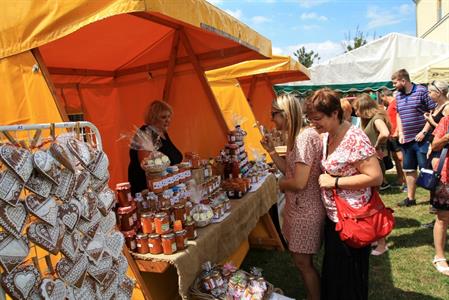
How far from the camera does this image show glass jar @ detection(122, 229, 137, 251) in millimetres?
2348

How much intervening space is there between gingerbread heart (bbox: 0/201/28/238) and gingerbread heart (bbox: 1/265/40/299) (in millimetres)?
144

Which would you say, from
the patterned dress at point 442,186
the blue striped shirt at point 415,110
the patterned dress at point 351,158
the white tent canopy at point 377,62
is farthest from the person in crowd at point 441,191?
the white tent canopy at point 377,62

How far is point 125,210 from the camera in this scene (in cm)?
237

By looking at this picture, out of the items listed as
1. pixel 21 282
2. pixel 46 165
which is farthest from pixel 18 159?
pixel 21 282

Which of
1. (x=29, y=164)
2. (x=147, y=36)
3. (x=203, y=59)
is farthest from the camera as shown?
(x=203, y=59)

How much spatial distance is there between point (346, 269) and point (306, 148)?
891mm

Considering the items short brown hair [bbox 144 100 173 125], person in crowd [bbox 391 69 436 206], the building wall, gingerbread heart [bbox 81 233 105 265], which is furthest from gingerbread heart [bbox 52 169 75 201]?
the building wall

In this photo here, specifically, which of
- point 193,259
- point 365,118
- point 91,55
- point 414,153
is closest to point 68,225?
point 193,259

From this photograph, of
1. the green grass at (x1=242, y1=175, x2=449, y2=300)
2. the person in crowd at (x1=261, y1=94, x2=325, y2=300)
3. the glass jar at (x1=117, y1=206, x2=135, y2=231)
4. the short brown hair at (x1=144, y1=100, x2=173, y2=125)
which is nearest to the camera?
the glass jar at (x1=117, y1=206, x2=135, y2=231)

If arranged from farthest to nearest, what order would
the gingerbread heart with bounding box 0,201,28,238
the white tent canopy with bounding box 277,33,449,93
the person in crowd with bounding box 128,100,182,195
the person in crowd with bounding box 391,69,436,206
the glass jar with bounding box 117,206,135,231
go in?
the white tent canopy with bounding box 277,33,449,93 → the person in crowd with bounding box 391,69,436,206 → the person in crowd with bounding box 128,100,182,195 → the glass jar with bounding box 117,206,135,231 → the gingerbread heart with bounding box 0,201,28,238

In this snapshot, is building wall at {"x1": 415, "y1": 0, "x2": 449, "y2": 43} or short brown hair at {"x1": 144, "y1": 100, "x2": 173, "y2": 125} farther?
building wall at {"x1": 415, "y1": 0, "x2": 449, "y2": 43}

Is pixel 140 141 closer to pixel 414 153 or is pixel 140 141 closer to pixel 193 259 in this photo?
pixel 193 259

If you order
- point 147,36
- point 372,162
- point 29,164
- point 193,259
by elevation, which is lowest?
point 193,259

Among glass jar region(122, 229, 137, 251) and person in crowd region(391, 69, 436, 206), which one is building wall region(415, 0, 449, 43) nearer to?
person in crowd region(391, 69, 436, 206)
